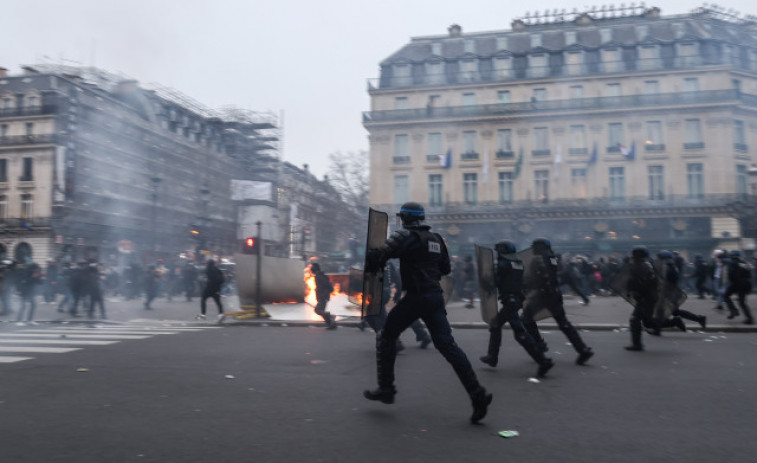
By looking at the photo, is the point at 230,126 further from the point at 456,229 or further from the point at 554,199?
the point at 554,199

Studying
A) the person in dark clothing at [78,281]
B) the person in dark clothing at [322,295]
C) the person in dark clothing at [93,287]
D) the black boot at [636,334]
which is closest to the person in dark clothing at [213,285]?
the person in dark clothing at [93,287]

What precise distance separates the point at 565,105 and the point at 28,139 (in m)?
36.3

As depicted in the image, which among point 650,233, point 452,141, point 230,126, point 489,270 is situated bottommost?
point 489,270

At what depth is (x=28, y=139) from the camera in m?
41.8

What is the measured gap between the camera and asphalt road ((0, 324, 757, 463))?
153 inches

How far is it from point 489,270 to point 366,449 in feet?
11.9

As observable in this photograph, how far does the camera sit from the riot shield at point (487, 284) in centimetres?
706

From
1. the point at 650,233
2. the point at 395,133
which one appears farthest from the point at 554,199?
the point at 395,133

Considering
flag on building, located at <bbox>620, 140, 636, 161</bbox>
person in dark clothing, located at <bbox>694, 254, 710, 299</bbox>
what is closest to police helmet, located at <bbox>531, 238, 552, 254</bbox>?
person in dark clothing, located at <bbox>694, 254, 710, 299</bbox>

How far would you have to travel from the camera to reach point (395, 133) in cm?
4172

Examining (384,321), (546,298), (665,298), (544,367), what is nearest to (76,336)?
(384,321)

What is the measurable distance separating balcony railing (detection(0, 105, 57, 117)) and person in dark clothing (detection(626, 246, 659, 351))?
138 feet

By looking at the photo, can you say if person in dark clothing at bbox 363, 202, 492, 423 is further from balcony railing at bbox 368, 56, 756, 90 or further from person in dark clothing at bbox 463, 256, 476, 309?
balcony railing at bbox 368, 56, 756, 90

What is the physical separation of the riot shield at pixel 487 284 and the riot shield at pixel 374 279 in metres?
2.22
